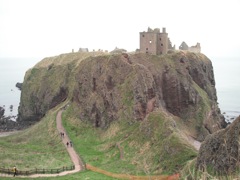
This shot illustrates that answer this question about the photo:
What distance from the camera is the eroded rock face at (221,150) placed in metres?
30.4

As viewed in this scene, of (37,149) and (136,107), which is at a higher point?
(136,107)

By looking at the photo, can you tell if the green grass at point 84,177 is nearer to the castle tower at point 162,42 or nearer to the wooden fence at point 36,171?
the wooden fence at point 36,171

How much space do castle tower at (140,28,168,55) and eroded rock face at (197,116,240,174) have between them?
45626 mm

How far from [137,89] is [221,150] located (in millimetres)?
32976

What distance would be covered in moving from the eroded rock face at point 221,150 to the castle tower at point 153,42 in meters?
45.6

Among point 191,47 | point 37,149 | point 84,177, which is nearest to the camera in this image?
point 84,177

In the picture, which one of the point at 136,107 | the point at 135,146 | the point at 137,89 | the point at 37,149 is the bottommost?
the point at 37,149

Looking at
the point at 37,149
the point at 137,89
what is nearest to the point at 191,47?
the point at 137,89

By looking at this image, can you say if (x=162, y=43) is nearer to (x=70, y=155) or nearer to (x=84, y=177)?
(x=70, y=155)

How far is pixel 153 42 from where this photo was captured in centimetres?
7862

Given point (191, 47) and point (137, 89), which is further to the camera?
point (191, 47)

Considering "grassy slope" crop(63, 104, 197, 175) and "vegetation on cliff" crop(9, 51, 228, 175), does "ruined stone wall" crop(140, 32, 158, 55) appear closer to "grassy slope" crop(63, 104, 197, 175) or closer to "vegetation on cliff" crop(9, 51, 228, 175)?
"vegetation on cliff" crop(9, 51, 228, 175)

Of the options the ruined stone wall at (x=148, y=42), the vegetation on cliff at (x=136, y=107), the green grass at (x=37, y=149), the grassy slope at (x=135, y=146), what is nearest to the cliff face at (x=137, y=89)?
the vegetation on cliff at (x=136, y=107)

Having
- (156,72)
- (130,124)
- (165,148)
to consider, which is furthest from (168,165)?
(156,72)
